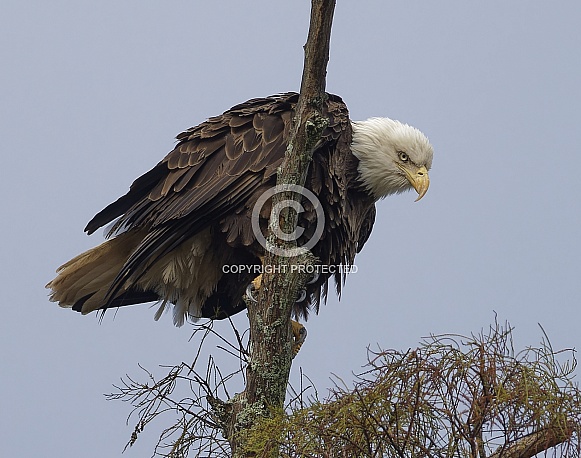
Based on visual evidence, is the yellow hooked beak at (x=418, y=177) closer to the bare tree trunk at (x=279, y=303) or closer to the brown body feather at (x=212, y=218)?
the brown body feather at (x=212, y=218)

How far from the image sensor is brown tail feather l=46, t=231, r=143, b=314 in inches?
231

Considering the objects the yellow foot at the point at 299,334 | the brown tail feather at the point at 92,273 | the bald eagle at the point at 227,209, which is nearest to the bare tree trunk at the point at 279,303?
the bald eagle at the point at 227,209

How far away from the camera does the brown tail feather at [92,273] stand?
5879 millimetres

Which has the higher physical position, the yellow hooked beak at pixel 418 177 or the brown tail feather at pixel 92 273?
the yellow hooked beak at pixel 418 177

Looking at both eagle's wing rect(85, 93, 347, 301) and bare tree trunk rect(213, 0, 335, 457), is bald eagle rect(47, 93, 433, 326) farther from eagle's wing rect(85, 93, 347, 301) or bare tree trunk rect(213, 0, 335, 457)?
bare tree trunk rect(213, 0, 335, 457)

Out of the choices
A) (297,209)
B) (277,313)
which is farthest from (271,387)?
(297,209)

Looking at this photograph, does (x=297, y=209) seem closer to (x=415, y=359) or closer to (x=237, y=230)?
(x=237, y=230)

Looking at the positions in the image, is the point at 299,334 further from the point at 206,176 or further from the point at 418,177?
the point at 418,177

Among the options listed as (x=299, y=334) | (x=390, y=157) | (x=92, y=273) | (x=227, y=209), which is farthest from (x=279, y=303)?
(x=92, y=273)

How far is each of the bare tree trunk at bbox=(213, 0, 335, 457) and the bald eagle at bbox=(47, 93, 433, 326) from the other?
2.73 ft

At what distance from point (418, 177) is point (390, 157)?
21 centimetres

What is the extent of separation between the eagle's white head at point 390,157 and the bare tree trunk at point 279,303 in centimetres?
143

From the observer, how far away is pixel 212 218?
5.41 meters

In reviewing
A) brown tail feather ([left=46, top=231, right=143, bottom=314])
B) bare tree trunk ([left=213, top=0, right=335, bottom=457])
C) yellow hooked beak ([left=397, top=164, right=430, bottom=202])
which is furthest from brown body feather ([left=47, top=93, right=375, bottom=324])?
bare tree trunk ([left=213, top=0, right=335, bottom=457])
